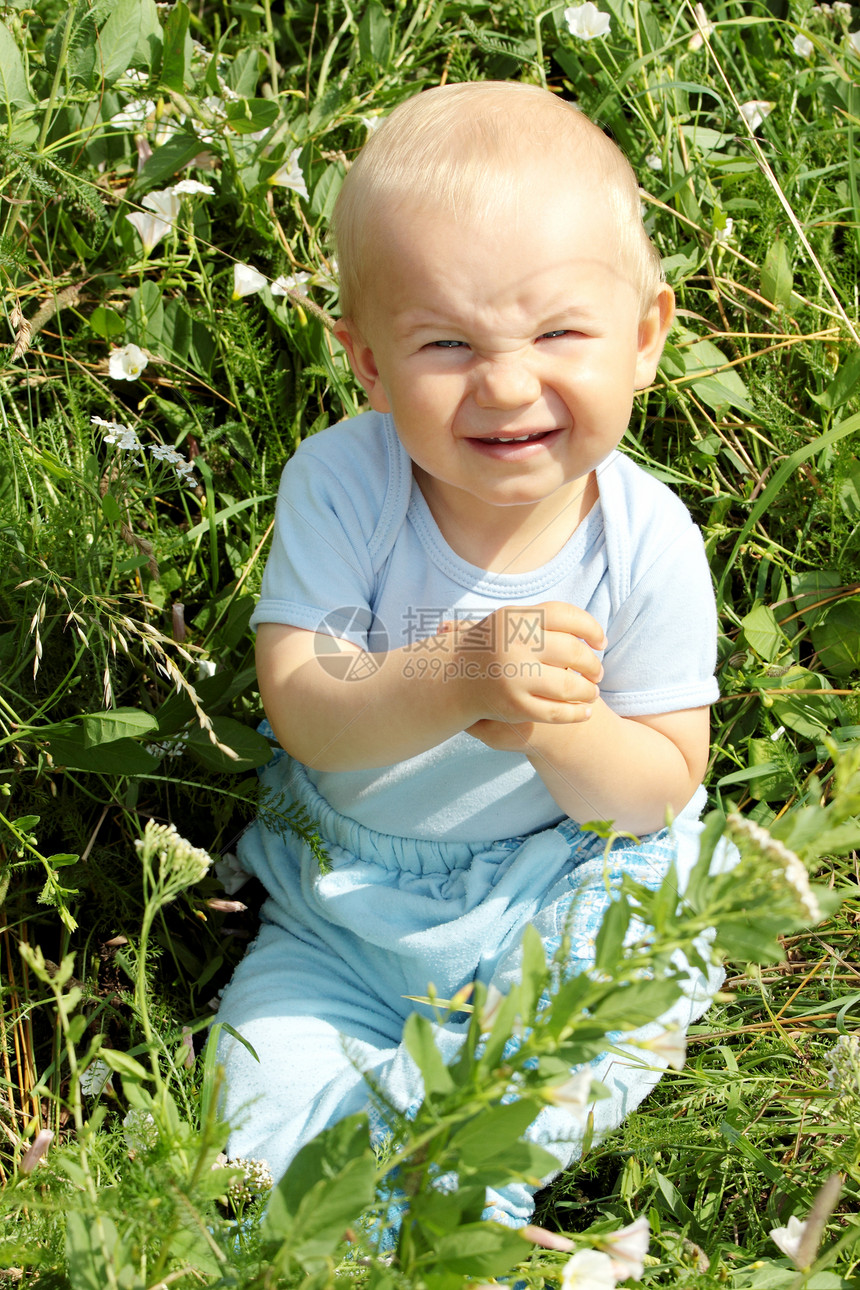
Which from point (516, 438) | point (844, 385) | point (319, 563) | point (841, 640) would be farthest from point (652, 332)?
point (841, 640)

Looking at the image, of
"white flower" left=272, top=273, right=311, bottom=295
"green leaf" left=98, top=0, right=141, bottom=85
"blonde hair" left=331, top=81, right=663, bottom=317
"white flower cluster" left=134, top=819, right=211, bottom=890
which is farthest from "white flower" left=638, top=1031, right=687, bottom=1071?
"green leaf" left=98, top=0, right=141, bottom=85

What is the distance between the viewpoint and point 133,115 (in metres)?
2.19

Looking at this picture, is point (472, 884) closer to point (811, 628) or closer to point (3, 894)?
point (3, 894)

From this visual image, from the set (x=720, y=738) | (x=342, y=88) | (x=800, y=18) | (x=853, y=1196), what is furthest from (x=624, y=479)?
(x=800, y=18)

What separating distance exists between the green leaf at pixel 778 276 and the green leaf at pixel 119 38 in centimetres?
126

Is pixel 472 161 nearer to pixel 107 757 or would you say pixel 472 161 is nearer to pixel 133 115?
pixel 107 757

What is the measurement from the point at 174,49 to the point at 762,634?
1487 mm

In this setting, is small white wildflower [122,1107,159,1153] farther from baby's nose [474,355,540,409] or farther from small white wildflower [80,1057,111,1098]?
baby's nose [474,355,540,409]

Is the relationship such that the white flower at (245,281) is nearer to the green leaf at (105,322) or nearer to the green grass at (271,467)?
the green grass at (271,467)

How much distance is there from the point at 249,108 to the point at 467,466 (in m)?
1.12

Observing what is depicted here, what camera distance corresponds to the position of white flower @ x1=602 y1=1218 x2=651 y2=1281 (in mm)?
924

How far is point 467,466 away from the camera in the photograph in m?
1.37

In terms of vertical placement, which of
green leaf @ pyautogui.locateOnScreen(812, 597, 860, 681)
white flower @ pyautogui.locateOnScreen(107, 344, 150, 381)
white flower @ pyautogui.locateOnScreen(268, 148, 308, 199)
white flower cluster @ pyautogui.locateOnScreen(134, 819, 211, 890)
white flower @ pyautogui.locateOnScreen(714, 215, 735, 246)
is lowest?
green leaf @ pyautogui.locateOnScreen(812, 597, 860, 681)

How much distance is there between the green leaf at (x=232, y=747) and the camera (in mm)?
1653
